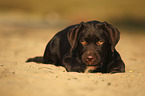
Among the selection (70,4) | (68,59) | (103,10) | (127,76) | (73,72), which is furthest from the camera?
(70,4)

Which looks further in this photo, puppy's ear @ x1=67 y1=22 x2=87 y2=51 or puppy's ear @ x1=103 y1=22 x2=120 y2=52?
puppy's ear @ x1=67 y1=22 x2=87 y2=51

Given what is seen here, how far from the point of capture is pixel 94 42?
6668 mm

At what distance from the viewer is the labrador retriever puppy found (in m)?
6.61

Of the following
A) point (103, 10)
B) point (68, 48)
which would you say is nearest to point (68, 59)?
point (68, 48)

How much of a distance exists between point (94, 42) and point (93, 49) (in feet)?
0.64

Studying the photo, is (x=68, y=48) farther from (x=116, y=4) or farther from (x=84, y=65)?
(x=116, y=4)

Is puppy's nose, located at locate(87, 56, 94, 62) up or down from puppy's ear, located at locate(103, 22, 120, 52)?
down

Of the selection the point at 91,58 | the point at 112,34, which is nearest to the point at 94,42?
the point at 91,58

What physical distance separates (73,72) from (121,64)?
1.30 meters

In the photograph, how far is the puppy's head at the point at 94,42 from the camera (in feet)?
21.5

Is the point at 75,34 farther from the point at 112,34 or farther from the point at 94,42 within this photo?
the point at 112,34

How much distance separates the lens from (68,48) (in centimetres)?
760

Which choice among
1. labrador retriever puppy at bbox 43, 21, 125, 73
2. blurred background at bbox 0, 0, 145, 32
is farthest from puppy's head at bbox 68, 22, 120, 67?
blurred background at bbox 0, 0, 145, 32

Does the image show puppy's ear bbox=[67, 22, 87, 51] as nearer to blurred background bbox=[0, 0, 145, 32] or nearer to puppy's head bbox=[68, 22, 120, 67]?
puppy's head bbox=[68, 22, 120, 67]
